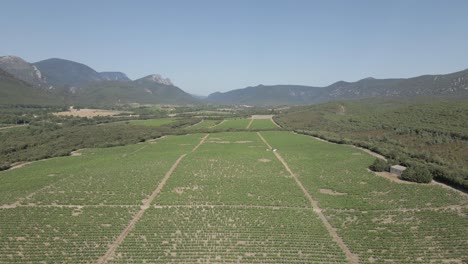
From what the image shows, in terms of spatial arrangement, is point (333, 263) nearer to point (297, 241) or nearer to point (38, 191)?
point (297, 241)

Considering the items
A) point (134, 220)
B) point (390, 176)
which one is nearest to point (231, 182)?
point (134, 220)

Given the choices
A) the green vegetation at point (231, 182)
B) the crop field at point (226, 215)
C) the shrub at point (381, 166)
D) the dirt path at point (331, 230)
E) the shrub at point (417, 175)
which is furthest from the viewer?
the shrub at point (381, 166)

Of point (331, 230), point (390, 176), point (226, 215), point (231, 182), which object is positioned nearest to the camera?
point (331, 230)

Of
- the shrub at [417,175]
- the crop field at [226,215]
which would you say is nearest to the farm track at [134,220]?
the crop field at [226,215]

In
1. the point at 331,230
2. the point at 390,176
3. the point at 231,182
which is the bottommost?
the point at 331,230

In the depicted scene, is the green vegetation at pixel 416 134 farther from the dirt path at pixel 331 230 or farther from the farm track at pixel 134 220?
the farm track at pixel 134 220

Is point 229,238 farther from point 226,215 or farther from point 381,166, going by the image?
point 381,166

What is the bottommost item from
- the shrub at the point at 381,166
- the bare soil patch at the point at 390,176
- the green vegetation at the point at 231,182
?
the green vegetation at the point at 231,182
